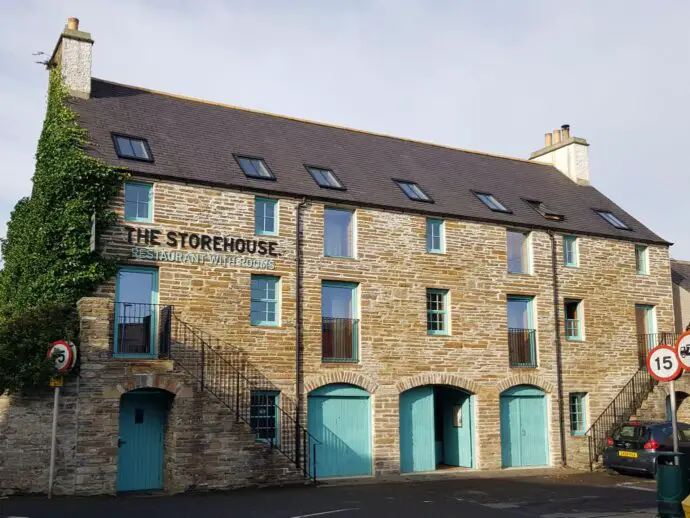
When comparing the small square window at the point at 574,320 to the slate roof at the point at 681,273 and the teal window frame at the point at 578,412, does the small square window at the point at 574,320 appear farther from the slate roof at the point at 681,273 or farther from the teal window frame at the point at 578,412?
the slate roof at the point at 681,273

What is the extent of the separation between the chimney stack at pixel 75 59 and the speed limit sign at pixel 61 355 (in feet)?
24.7

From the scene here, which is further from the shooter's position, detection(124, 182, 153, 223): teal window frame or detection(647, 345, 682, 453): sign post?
detection(124, 182, 153, 223): teal window frame

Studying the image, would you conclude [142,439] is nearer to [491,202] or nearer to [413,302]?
[413,302]

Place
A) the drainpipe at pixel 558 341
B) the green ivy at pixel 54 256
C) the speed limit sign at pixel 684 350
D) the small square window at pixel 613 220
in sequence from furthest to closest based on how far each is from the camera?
the small square window at pixel 613 220 → the drainpipe at pixel 558 341 → the green ivy at pixel 54 256 → the speed limit sign at pixel 684 350

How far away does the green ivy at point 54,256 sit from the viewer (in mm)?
16281

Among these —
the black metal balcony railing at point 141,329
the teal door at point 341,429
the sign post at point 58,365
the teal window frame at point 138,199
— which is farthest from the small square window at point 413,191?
the sign post at point 58,365

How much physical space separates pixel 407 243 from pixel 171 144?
6.69 meters

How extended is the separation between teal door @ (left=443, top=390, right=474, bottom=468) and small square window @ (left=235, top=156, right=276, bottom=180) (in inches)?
315

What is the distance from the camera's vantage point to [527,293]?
2325cm

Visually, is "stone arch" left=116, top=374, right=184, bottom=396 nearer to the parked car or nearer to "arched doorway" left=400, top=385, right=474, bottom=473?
"arched doorway" left=400, top=385, right=474, bottom=473

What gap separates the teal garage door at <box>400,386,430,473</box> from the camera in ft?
69.2

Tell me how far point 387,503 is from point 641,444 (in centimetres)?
749

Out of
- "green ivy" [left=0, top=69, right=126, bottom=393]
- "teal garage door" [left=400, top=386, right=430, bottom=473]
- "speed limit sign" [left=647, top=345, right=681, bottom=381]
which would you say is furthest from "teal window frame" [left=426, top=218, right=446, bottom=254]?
"speed limit sign" [left=647, top=345, right=681, bottom=381]

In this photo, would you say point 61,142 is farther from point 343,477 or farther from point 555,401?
point 555,401
